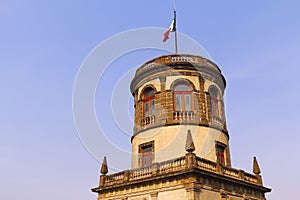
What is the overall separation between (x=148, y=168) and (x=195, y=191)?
4296mm

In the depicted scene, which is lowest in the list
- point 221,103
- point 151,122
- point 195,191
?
point 195,191

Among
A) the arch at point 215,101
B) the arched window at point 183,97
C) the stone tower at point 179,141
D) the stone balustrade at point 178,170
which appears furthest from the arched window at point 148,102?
the stone balustrade at point 178,170

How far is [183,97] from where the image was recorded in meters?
25.6

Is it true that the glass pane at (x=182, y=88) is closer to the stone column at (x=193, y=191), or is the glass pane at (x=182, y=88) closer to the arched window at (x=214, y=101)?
the arched window at (x=214, y=101)

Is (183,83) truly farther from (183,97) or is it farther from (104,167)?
(104,167)

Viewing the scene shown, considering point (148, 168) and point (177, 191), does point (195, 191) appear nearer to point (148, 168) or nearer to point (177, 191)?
point (177, 191)

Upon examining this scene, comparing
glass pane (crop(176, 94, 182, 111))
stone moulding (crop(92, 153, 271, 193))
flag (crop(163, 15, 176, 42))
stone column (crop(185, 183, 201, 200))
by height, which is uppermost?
flag (crop(163, 15, 176, 42))

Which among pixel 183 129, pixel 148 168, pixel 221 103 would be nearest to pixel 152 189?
pixel 148 168

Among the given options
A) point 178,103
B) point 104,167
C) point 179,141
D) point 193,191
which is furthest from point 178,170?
point 104,167

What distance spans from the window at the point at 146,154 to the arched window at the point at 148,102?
2567 millimetres

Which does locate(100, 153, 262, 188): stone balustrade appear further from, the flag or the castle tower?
the flag

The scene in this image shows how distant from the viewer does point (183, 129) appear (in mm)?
24234

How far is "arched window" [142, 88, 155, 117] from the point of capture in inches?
1039

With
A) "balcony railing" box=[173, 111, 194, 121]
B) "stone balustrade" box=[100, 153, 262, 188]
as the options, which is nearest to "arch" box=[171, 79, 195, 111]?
"balcony railing" box=[173, 111, 194, 121]
